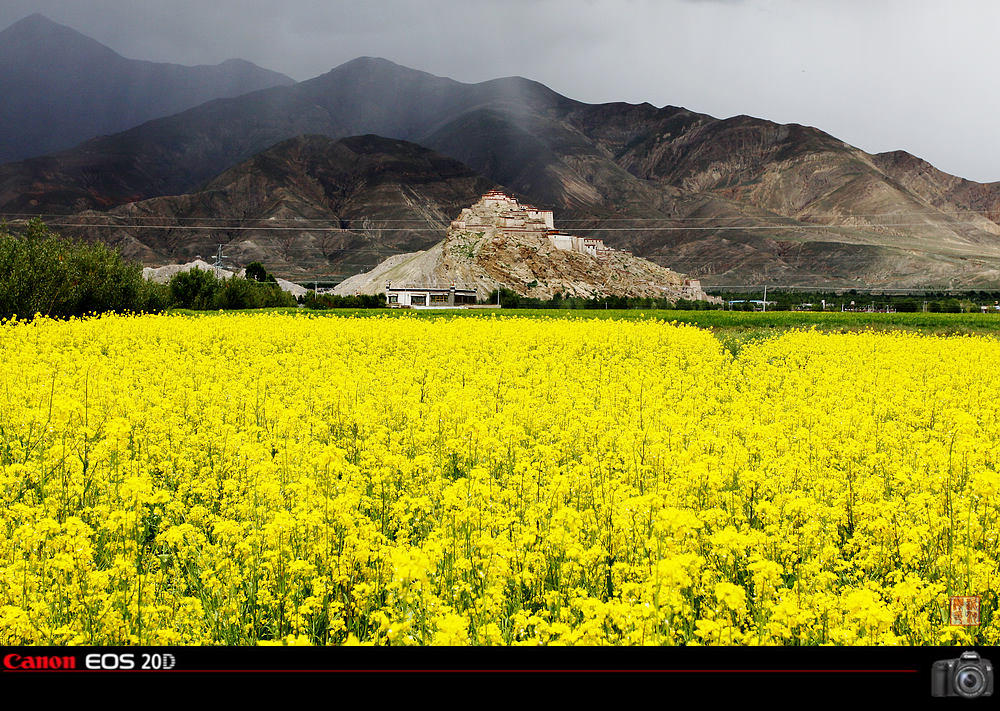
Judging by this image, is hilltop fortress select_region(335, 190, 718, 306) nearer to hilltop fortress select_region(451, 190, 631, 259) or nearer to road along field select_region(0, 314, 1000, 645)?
hilltop fortress select_region(451, 190, 631, 259)

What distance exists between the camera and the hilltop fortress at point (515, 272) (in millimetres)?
121812

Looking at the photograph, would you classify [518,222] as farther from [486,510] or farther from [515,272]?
[486,510]

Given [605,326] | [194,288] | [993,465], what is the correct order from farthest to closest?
1. [194,288]
2. [605,326]
3. [993,465]

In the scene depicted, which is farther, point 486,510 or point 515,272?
point 515,272

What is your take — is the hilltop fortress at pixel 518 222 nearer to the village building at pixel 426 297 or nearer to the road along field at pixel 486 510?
the village building at pixel 426 297

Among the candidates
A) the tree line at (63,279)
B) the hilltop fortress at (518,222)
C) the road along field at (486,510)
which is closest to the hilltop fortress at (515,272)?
the hilltop fortress at (518,222)
